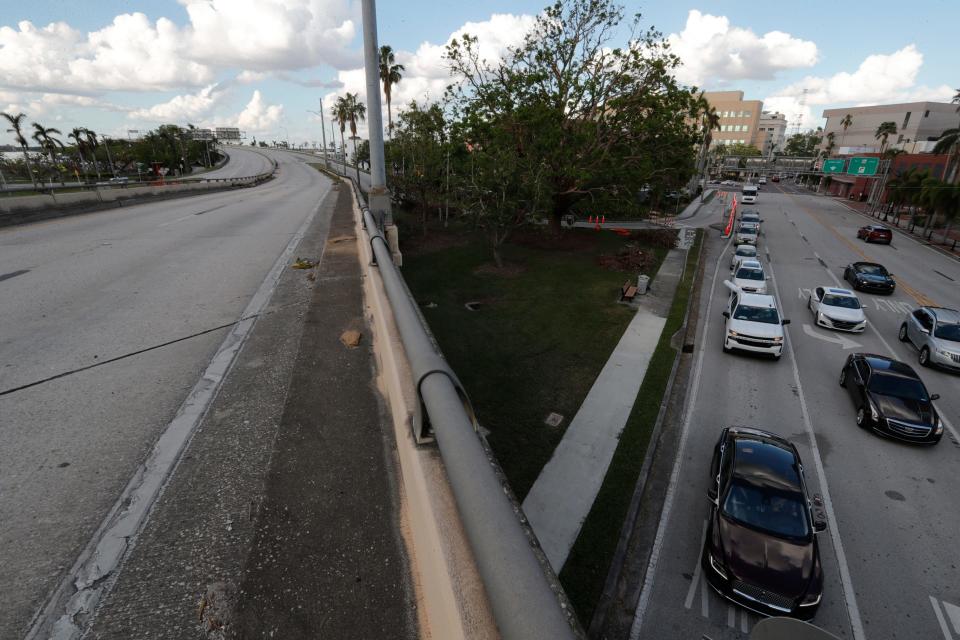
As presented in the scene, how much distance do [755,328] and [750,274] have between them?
828 cm

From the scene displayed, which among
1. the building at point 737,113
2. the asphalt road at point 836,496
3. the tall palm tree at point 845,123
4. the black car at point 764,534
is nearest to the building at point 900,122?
the tall palm tree at point 845,123

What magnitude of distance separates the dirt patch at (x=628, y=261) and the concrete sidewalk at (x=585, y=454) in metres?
9.07

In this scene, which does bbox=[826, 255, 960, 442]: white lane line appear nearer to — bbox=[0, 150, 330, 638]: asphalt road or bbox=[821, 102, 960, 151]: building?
bbox=[0, 150, 330, 638]: asphalt road

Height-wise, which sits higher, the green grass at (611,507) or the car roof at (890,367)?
the car roof at (890,367)

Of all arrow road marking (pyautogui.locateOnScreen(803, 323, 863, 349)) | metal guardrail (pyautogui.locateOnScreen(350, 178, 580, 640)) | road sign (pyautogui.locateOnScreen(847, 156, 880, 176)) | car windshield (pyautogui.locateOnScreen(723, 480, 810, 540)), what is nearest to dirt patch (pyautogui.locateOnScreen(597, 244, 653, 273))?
arrow road marking (pyautogui.locateOnScreen(803, 323, 863, 349))

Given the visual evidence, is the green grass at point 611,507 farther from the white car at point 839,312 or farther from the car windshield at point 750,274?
the car windshield at point 750,274

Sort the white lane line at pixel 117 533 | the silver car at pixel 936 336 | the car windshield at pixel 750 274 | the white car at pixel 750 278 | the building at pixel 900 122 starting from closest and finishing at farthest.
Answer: the white lane line at pixel 117 533 → the silver car at pixel 936 336 → the white car at pixel 750 278 → the car windshield at pixel 750 274 → the building at pixel 900 122

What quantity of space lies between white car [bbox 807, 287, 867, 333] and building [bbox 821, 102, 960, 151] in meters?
106

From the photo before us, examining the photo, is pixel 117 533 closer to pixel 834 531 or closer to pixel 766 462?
pixel 766 462

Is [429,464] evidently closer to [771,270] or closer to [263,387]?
[263,387]

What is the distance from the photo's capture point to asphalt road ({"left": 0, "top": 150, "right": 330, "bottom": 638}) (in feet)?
11.5

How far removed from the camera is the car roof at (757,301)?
1572 cm

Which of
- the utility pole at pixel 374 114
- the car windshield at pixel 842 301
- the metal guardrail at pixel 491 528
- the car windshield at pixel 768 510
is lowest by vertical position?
the car windshield at pixel 768 510

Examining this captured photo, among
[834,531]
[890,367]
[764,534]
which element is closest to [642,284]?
[890,367]
